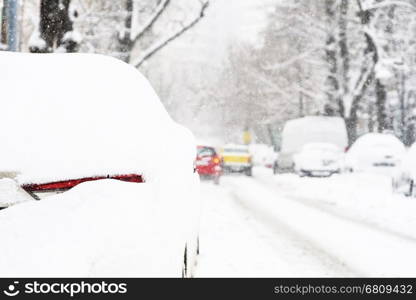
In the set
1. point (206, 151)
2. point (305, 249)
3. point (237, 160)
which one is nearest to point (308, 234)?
point (305, 249)

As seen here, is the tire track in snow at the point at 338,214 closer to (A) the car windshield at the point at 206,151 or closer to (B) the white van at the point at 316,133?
(A) the car windshield at the point at 206,151

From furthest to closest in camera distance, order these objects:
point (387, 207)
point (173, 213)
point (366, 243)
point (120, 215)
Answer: point (387, 207)
point (366, 243)
point (173, 213)
point (120, 215)

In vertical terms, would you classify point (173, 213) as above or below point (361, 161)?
above

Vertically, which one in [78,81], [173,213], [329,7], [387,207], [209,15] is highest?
[329,7]

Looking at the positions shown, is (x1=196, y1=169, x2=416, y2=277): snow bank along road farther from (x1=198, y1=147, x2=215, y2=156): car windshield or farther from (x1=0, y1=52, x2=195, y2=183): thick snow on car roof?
(x1=198, y1=147, x2=215, y2=156): car windshield

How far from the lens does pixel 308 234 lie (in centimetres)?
904

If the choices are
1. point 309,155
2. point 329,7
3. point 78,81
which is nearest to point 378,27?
point 329,7

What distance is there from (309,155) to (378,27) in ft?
32.9

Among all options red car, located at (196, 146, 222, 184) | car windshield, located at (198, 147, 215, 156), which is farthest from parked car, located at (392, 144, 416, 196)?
car windshield, located at (198, 147, 215, 156)

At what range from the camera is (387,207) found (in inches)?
508

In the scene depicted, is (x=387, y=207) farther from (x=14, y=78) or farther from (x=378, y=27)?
(x=378, y=27)

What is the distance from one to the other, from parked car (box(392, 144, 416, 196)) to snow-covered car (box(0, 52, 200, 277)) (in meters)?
11.2

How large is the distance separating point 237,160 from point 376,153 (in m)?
9.01

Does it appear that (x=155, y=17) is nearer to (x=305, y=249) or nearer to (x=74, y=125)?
(x=305, y=249)
